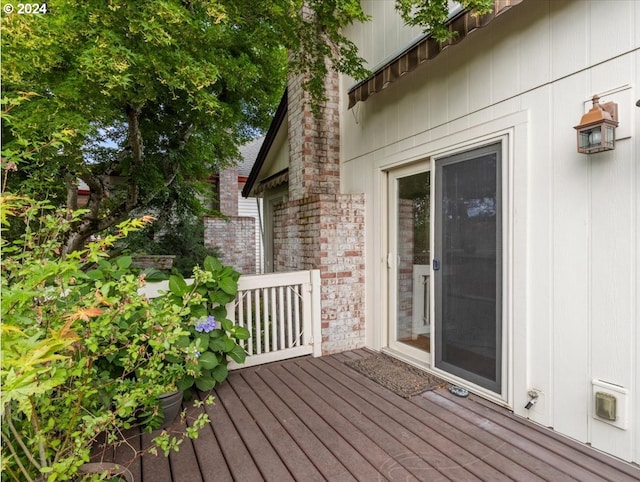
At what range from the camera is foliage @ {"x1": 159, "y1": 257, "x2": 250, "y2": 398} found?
284 centimetres

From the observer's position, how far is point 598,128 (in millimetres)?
1966

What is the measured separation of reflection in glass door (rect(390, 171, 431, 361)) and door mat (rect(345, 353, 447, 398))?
205 mm

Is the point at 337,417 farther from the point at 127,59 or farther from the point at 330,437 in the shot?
the point at 127,59

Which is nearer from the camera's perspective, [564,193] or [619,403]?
[619,403]

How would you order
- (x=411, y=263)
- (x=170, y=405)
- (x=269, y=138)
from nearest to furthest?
(x=170, y=405)
(x=411, y=263)
(x=269, y=138)

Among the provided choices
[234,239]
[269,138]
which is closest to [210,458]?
[269,138]


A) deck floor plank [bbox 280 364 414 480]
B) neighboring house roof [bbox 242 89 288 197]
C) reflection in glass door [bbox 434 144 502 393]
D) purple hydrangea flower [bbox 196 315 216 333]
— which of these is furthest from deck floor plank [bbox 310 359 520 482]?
neighboring house roof [bbox 242 89 288 197]

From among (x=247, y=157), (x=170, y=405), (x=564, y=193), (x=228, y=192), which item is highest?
(x=247, y=157)

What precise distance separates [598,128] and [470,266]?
1.29 m

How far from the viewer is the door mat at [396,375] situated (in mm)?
2969

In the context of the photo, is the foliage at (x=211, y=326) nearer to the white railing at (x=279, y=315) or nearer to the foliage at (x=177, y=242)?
the white railing at (x=279, y=315)

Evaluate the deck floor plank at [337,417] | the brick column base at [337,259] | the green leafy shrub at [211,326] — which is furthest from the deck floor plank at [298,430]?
the brick column base at [337,259]

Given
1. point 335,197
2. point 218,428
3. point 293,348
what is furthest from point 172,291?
point 335,197

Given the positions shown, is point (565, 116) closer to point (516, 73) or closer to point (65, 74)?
point (516, 73)
